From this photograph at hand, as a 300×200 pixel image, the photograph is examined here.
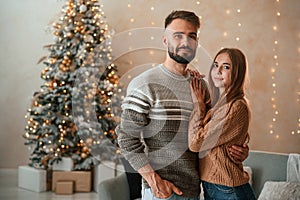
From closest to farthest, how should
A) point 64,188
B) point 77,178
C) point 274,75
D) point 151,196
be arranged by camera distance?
1. point 151,196
2. point 64,188
3. point 77,178
4. point 274,75

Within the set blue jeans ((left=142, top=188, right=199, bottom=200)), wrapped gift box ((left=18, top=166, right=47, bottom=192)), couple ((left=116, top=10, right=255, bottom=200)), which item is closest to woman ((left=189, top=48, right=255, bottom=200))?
couple ((left=116, top=10, right=255, bottom=200))

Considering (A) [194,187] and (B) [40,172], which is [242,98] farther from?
(B) [40,172]

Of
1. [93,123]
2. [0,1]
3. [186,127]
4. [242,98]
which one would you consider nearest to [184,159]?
[186,127]

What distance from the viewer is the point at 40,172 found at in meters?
5.17

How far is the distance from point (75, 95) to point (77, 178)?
83cm

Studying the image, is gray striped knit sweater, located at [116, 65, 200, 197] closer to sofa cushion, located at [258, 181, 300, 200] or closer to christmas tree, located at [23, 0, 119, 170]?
sofa cushion, located at [258, 181, 300, 200]

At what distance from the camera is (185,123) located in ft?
5.69

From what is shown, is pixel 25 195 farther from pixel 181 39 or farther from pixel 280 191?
pixel 181 39

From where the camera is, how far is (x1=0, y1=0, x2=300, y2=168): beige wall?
565 cm

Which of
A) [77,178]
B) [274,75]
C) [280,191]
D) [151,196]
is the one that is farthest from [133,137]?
[274,75]

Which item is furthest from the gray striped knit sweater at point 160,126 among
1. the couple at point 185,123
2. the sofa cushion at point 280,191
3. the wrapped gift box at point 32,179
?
the wrapped gift box at point 32,179

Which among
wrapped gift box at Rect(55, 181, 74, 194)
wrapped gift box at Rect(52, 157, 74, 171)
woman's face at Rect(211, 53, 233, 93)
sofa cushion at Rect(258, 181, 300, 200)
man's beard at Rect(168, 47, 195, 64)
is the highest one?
man's beard at Rect(168, 47, 195, 64)

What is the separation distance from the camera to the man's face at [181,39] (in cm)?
168

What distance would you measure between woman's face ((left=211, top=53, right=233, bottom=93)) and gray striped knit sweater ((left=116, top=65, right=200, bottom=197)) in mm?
106
